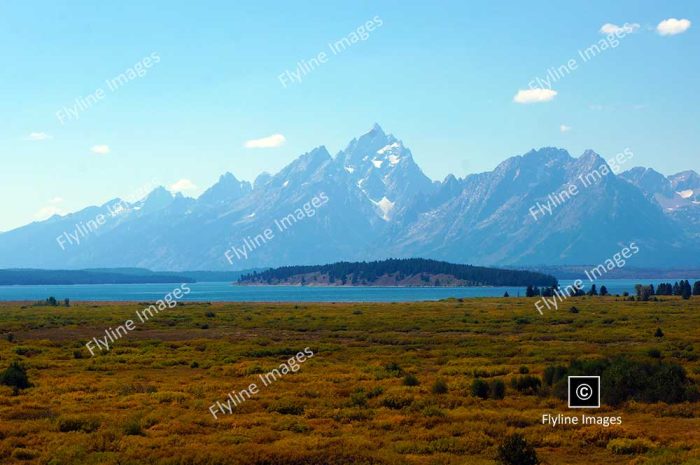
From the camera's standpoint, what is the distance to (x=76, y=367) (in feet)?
172

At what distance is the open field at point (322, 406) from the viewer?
27078 millimetres

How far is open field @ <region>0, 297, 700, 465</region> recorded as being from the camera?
88.8ft

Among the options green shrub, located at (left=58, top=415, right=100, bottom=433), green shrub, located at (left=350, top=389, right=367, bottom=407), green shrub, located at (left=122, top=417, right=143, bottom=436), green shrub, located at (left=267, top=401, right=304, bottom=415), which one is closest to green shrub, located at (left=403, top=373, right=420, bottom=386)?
green shrub, located at (left=350, top=389, right=367, bottom=407)

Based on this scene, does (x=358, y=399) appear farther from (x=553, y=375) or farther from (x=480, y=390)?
(x=553, y=375)

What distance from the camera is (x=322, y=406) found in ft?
118

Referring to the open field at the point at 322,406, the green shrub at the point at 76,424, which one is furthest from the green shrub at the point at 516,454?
the green shrub at the point at 76,424

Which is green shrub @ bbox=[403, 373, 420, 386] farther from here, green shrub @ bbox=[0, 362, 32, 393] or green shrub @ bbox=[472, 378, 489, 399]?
green shrub @ bbox=[0, 362, 32, 393]

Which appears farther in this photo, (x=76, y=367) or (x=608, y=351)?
(x=608, y=351)

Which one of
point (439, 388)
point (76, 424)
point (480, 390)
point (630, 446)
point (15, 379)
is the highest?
point (15, 379)

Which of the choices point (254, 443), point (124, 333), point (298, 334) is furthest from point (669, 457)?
point (124, 333)

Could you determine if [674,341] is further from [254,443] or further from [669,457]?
[254,443]

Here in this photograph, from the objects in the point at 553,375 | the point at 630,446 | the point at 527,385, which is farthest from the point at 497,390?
the point at 630,446

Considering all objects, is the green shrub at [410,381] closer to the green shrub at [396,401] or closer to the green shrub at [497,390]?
the green shrub at [497,390]

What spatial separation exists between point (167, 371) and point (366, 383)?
1570 cm
